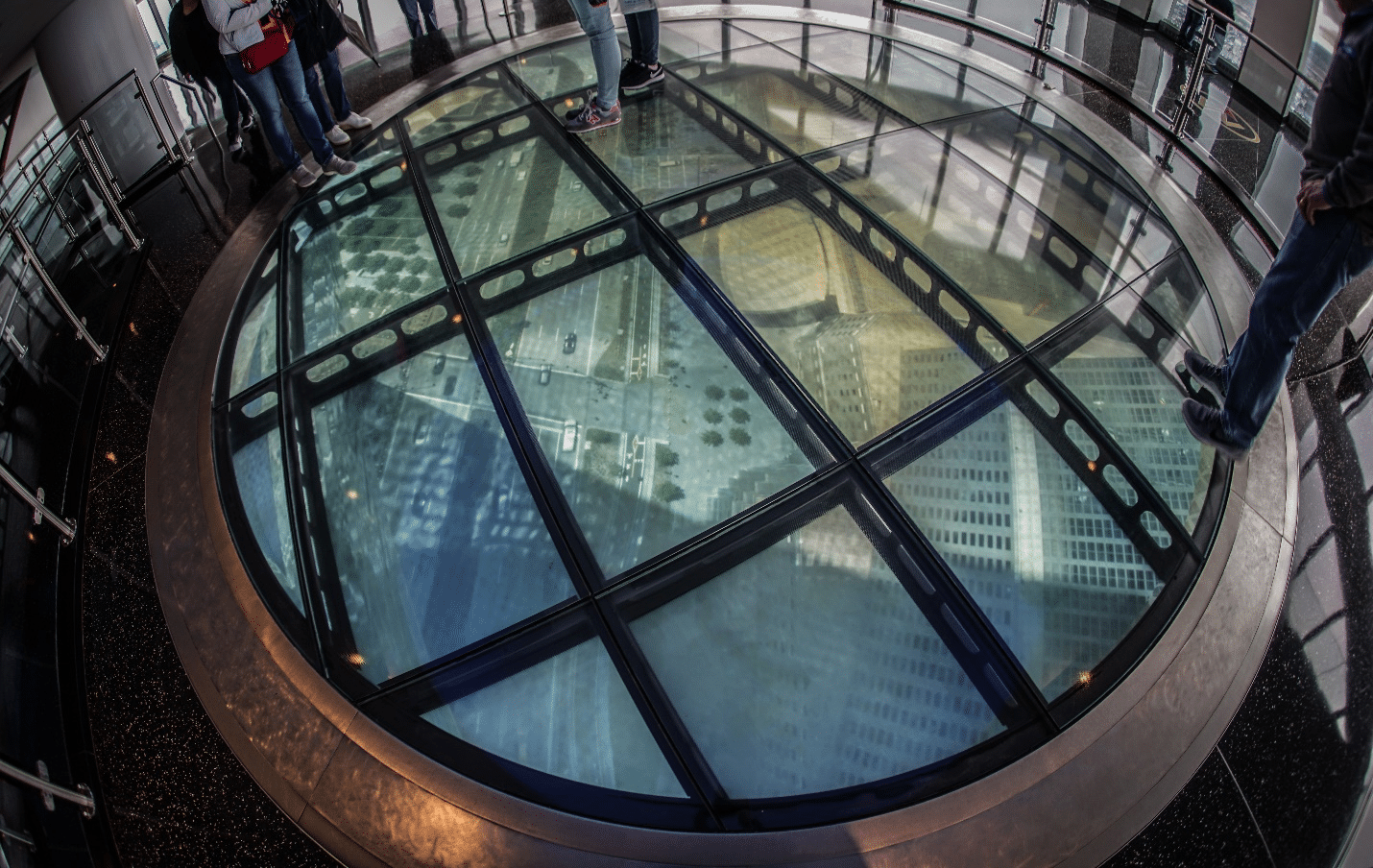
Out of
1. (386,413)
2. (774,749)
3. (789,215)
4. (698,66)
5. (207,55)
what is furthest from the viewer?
(698,66)

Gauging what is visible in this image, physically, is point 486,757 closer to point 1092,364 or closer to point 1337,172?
point 1092,364

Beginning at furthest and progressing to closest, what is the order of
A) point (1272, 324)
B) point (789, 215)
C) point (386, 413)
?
point (789, 215)
point (386, 413)
point (1272, 324)

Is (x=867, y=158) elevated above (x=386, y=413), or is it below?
above

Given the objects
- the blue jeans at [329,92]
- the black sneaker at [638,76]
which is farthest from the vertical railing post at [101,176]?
the black sneaker at [638,76]

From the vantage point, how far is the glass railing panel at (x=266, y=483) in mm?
3492

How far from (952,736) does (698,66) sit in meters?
5.72

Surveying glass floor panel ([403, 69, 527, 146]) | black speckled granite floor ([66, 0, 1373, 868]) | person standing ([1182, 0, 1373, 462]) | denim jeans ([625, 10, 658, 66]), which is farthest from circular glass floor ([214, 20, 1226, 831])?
denim jeans ([625, 10, 658, 66])

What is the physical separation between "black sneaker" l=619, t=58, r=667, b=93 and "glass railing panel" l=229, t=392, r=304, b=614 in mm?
3977

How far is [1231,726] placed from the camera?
10.2 feet

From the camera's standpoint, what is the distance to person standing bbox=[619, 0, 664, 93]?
6246 millimetres

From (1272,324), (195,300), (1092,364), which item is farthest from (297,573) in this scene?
(1272,324)

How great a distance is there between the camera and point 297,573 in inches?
135

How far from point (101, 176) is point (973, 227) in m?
6.04

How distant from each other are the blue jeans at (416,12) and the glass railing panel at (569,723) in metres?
7.64
